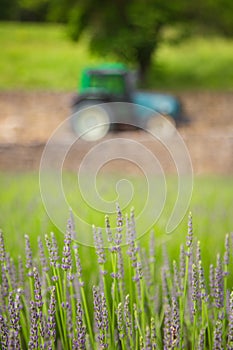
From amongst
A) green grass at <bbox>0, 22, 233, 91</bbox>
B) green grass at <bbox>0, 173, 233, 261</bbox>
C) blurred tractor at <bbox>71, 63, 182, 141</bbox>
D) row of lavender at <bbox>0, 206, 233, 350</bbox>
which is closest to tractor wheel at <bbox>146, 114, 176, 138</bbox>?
blurred tractor at <bbox>71, 63, 182, 141</bbox>

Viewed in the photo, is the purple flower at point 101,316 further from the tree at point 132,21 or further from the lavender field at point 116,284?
the tree at point 132,21

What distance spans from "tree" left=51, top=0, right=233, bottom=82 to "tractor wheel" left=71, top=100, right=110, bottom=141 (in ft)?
28.3

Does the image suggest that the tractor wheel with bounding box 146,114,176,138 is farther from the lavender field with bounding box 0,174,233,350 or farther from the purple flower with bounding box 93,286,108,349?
the purple flower with bounding box 93,286,108,349

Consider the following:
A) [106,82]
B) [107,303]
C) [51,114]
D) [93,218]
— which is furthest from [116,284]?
[51,114]

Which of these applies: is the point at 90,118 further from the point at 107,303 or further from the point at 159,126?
the point at 107,303

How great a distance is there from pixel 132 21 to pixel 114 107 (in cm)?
1166

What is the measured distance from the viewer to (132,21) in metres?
26.2

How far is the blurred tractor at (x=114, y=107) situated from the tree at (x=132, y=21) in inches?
273

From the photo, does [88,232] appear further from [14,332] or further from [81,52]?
[81,52]

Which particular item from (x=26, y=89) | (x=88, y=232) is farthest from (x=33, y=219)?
(x=26, y=89)

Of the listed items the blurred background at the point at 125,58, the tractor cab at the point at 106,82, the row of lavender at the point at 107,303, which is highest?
the blurred background at the point at 125,58

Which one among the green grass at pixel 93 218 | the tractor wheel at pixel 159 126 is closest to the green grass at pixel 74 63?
the tractor wheel at pixel 159 126

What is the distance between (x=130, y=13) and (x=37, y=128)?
6.98 meters

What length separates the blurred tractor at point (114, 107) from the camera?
15.4 meters
